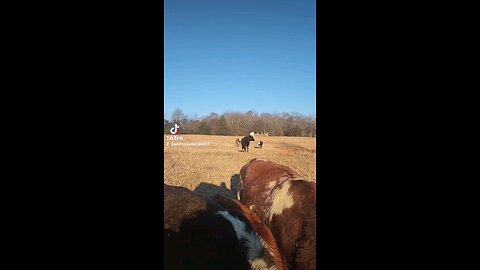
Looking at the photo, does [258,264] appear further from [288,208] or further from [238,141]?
[238,141]

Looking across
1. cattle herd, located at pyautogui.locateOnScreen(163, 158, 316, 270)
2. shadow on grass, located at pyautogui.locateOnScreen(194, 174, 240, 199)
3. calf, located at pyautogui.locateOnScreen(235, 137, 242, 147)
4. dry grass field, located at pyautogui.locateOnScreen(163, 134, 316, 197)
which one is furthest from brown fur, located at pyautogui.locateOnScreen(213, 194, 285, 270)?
shadow on grass, located at pyautogui.locateOnScreen(194, 174, 240, 199)

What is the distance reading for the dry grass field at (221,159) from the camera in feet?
6.02

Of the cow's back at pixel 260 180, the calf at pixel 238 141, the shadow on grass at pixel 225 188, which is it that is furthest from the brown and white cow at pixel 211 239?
the shadow on grass at pixel 225 188

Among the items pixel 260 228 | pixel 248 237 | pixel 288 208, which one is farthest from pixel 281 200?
pixel 248 237

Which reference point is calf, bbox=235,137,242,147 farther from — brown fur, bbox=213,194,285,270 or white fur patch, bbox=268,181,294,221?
brown fur, bbox=213,194,285,270

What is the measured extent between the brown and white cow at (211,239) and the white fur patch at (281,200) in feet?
0.91

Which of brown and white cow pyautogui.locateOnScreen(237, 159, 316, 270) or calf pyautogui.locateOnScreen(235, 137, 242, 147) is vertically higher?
calf pyautogui.locateOnScreen(235, 137, 242, 147)

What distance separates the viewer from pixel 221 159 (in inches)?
104

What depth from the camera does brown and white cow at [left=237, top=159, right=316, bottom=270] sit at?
153cm

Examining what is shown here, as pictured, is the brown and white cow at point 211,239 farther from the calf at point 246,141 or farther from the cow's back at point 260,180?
the calf at point 246,141
